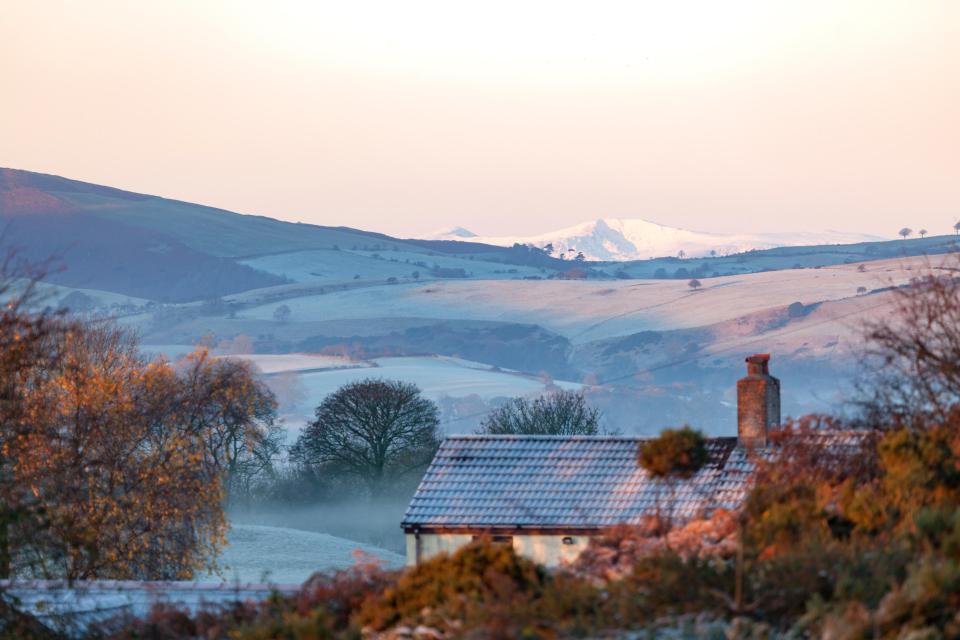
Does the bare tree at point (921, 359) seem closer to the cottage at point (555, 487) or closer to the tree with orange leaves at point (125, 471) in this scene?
the cottage at point (555, 487)

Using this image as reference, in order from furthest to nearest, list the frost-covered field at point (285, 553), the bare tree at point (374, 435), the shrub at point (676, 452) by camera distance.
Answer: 1. the bare tree at point (374, 435)
2. the frost-covered field at point (285, 553)
3. the shrub at point (676, 452)

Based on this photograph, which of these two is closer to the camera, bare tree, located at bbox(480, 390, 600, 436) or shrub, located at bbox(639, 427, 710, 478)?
shrub, located at bbox(639, 427, 710, 478)

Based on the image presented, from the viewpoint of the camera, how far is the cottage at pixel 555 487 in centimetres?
3250

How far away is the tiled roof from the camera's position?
107 ft

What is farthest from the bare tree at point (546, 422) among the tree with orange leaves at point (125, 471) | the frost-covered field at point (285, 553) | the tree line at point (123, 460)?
the tree with orange leaves at point (125, 471)

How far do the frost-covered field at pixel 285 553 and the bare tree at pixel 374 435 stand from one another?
882cm

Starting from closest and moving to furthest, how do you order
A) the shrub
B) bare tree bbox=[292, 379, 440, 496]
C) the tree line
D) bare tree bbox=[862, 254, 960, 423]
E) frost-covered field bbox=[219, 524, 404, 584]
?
1. the shrub
2. bare tree bbox=[862, 254, 960, 423]
3. the tree line
4. frost-covered field bbox=[219, 524, 404, 584]
5. bare tree bbox=[292, 379, 440, 496]

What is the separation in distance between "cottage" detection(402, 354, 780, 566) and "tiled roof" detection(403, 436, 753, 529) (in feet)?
0.07

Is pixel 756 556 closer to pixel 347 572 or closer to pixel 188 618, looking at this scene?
pixel 347 572

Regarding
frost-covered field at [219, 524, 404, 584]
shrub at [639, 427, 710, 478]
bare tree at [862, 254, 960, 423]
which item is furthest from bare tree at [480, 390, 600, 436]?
shrub at [639, 427, 710, 478]

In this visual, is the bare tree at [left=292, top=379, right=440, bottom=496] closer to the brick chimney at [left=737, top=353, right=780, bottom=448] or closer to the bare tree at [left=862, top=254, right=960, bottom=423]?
the brick chimney at [left=737, top=353, right=780, bottom=448]

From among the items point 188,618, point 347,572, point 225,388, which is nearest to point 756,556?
Result: point 347,572

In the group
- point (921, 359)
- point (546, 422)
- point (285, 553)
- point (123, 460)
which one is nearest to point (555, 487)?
point (921, 359)

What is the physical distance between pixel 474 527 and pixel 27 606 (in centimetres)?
1139
